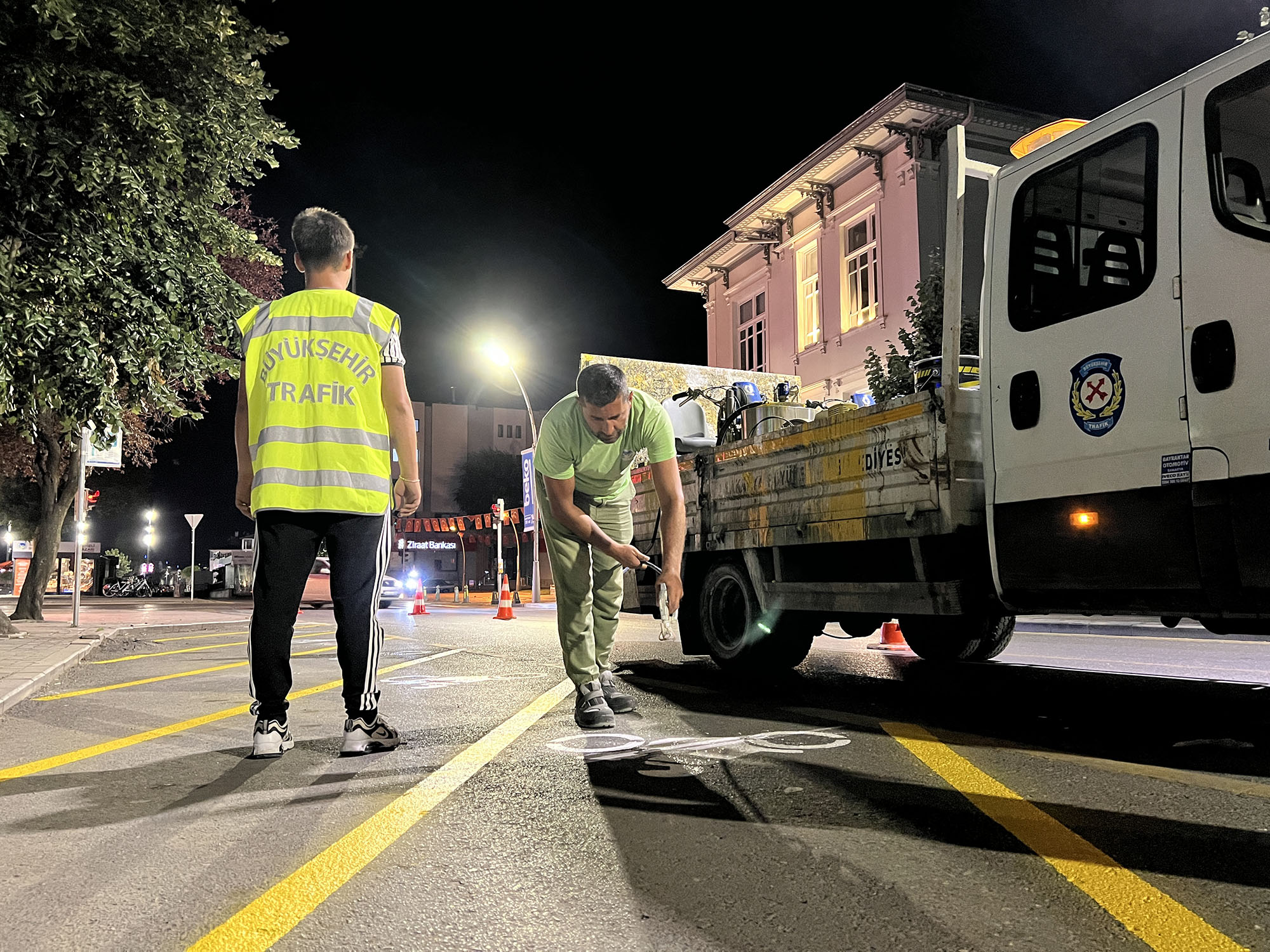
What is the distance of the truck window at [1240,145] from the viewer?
3.94 meters

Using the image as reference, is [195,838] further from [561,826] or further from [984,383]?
[984,383]

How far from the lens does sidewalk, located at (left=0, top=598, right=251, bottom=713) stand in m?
6.50

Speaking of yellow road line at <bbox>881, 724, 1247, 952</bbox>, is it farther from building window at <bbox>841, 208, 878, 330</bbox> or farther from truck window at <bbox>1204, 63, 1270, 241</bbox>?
building window at <bbox>841, 208, 878, 330</bbox>

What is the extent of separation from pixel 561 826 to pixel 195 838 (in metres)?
1.09

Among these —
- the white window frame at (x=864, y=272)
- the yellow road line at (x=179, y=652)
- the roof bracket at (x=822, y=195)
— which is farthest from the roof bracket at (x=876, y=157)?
the yellow road line at (x=179, y=652)

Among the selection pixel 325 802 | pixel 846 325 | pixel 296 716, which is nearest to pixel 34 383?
pixel 296 716

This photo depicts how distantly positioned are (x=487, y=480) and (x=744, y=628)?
60828 millimetres

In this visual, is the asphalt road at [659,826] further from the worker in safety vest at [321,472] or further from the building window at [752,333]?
the building window at [752,333]

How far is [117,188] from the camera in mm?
8836

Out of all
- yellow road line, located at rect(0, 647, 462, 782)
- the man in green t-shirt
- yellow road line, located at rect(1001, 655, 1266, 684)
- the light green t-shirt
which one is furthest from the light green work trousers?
yellow road line, located at rect(1001, 655, 1266, 684)

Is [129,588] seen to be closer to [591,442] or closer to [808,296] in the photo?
[808,296]

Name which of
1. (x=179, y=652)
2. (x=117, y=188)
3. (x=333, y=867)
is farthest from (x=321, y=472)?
(x=179, y=652)

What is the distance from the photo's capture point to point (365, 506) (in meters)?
4.07

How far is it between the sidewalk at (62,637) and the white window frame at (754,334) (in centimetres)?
1605
